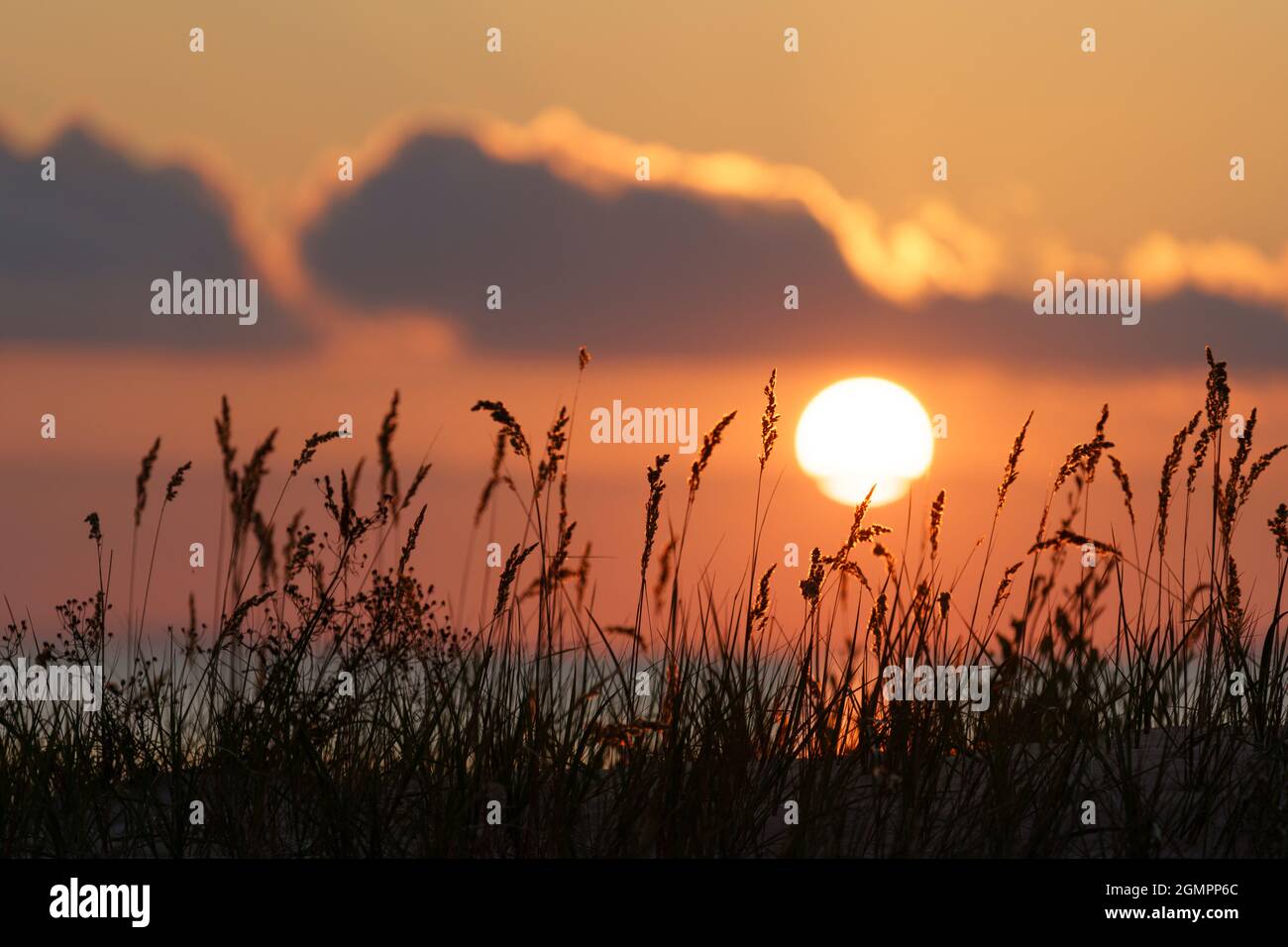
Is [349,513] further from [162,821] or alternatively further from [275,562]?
[162,821]

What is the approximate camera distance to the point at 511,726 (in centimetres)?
434

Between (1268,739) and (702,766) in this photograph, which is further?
(1268,739)

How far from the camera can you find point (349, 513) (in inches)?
176
